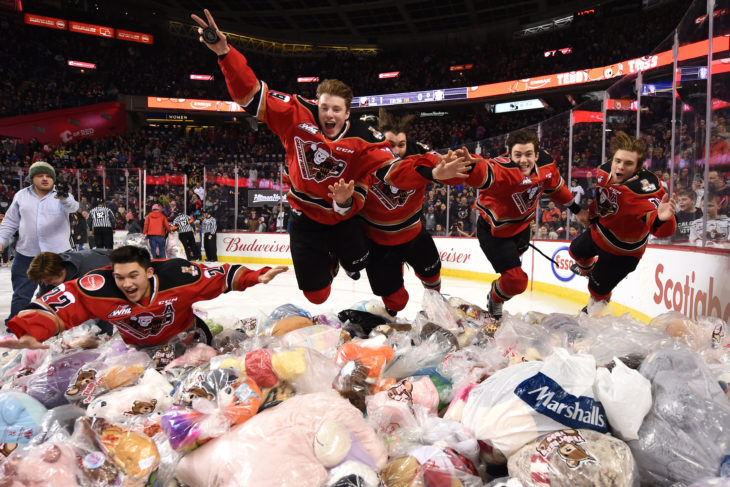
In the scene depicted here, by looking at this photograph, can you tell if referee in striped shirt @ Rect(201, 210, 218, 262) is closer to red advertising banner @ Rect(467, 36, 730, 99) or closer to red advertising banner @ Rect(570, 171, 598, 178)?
red advertising banner @ Rect(570, 171, 598, 178)

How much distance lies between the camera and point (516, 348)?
8.21 feet

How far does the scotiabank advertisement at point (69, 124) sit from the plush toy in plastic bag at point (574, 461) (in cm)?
2483

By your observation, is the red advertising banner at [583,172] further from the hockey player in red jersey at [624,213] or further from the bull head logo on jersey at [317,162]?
the bull head logo on jersey at [317,162]

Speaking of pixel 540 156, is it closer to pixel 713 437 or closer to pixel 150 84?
pixel 713 437

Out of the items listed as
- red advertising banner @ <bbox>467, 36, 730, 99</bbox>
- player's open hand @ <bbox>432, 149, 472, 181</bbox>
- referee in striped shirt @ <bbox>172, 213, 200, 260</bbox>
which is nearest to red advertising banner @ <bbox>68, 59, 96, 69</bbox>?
referee in striped shirt @ <bbox>172, 213, 200, 260</bbox>

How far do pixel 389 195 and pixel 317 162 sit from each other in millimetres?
752

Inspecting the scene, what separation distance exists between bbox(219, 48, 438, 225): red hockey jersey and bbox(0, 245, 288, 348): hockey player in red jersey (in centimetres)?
60

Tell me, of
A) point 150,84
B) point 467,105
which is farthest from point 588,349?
point 150,84

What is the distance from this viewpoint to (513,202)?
3.96 meters

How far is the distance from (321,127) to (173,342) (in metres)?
1.60

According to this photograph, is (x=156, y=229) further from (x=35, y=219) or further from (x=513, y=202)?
(x=513, y=202)

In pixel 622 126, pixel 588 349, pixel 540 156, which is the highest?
pixel 622 126

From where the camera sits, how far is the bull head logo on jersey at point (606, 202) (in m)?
3.80

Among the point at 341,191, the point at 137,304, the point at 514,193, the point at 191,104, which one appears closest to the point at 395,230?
the point at 341,191
